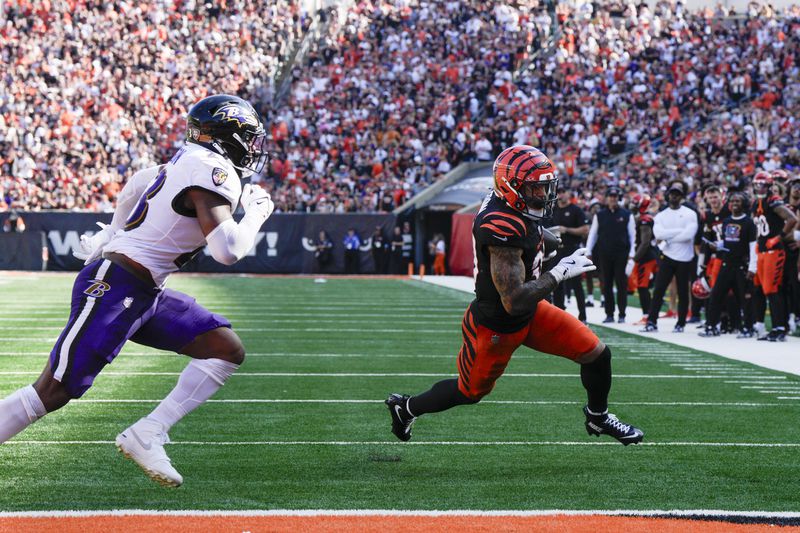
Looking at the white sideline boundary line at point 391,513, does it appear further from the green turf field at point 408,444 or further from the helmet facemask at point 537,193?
the helmet facemask at point 537,193

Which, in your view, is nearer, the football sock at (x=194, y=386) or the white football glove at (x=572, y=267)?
the football sock at (x=194, y=386)

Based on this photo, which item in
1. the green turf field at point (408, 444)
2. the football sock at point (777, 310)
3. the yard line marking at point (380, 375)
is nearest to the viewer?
the green turf field at point (408, 444)

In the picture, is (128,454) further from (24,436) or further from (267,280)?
(267,280)

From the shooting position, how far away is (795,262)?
1184cm

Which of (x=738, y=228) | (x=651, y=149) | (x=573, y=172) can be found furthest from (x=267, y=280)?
(x=738, y=228)

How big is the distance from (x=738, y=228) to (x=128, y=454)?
28.8 ft

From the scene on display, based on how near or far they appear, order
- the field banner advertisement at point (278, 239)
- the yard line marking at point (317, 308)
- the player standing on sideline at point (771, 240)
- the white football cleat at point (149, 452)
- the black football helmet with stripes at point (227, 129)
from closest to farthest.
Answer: the white football cleat at point (149, 452)
the black football helmet with stripes at point (227, 129)
the player standing on sideline at point (771, 240)
the yard line marking at point (317, 308)
the field banner advertisement at point (278, 239)

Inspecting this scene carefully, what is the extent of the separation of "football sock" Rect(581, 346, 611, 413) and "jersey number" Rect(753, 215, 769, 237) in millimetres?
6810

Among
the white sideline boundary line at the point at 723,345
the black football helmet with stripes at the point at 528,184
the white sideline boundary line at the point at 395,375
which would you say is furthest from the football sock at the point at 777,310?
the black football helmet with stripes at the point at 528,184

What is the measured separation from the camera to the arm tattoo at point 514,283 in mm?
5105

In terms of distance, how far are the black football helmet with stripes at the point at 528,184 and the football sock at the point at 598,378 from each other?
801 mm

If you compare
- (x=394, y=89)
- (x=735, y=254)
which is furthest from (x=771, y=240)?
(x=394, y=89)

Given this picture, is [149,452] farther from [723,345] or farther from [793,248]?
[793,248]

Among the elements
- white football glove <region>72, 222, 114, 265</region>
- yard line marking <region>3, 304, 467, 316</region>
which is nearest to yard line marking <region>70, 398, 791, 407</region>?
white football glove <region>72, 222, 114, 265</region>
